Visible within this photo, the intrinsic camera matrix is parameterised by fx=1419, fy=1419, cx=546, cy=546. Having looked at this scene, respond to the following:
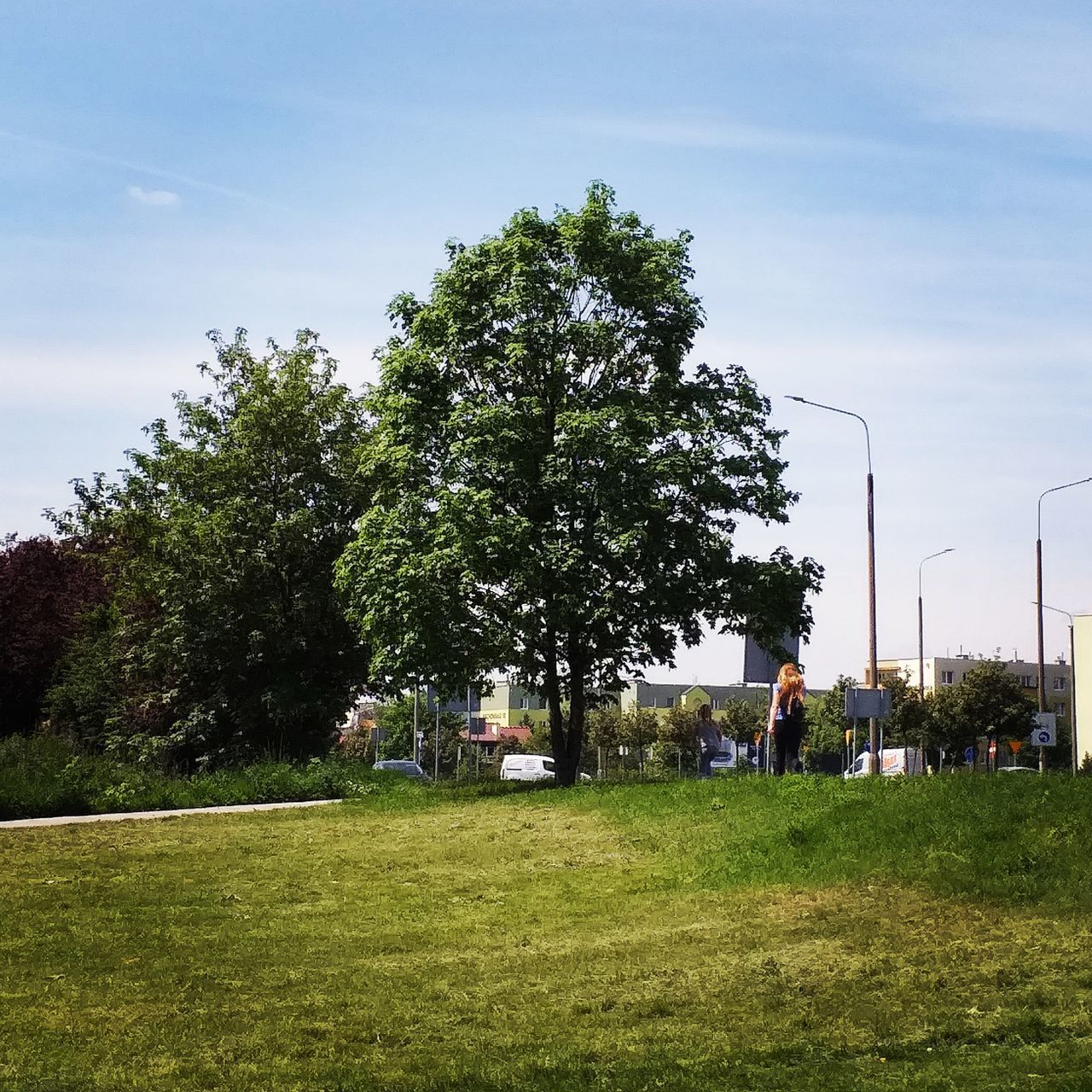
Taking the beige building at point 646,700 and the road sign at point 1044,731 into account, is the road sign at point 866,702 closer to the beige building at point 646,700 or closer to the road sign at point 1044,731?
the road sign at point 1044,731

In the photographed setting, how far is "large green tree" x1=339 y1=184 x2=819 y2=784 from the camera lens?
91.5 ft

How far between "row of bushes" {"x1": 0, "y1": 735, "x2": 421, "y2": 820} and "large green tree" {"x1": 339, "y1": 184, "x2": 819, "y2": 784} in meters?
2.96

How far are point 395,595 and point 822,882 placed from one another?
1735 centimetres

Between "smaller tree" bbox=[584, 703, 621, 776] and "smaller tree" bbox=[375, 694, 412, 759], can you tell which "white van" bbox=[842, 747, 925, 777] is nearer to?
"smaller tree" bbox=[375, 694, 412, 759]

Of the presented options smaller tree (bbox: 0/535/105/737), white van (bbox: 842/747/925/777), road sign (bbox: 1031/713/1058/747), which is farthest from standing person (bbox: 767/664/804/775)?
smaller tree (bbox: 0/535/105/737)

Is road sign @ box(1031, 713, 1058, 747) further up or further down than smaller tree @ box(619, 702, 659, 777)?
further up

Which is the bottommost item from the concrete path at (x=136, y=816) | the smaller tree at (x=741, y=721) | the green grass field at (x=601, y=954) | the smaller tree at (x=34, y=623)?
the concrete path at (x=136, y=816)

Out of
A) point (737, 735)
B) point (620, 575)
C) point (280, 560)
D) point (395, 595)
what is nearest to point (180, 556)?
point (280, 560)

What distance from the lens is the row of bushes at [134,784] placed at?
2406 centimetres

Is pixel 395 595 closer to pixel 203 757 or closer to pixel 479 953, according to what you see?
pixel 203 757

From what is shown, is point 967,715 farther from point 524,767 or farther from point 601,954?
point 601,954

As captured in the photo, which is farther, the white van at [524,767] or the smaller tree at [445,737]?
the smaller tree at [445,737]

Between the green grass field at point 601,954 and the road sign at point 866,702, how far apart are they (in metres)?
11.0

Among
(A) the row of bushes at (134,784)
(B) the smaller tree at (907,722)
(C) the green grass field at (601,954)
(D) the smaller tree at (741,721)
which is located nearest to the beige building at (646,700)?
(D) the smaller tree at (741,721)
